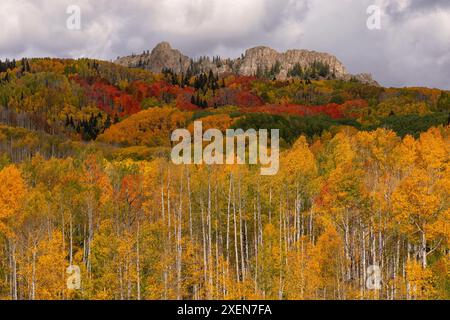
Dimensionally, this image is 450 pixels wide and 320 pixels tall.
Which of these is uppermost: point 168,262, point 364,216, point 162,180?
point 162,180

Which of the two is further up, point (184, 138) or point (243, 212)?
point (184, 138)

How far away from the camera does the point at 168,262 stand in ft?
158

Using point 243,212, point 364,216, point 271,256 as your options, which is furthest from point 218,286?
point 364,216

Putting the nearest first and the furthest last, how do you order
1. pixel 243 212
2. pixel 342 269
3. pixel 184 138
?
1. pixel 342 269
2. pixel 243 212
3. pixel 184 138

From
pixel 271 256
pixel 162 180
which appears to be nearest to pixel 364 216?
pixel 271 256

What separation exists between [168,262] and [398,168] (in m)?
34.3

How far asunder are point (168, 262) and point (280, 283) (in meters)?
11.7

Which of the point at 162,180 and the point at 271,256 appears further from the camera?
the point at 162,180

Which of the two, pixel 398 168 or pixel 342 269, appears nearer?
pixel 342 269

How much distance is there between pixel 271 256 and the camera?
50.7 metres
